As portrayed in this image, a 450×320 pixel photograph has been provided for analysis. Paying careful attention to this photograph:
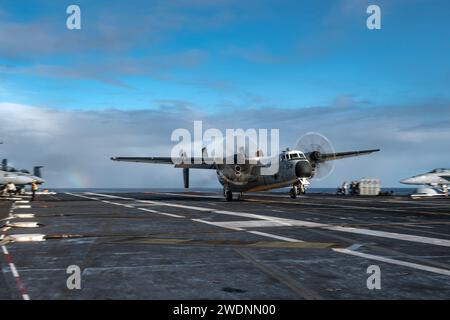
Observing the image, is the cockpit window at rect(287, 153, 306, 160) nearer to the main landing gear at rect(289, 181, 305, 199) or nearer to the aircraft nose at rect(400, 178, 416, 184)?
the main landing gear at rect(289, 181, 305, 199)

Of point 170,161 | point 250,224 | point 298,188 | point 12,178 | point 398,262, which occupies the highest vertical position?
point 170,161

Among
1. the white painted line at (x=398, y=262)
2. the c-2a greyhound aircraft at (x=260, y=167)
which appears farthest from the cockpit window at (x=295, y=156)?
the white painted line at (x=398, y=262)

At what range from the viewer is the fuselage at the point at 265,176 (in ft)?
128

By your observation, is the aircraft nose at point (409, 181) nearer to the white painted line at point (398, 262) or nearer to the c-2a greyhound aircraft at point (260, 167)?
the c-2a greyhound aircraft at point (260, 167)

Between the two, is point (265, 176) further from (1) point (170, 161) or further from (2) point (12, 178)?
(2) point (12, 178)

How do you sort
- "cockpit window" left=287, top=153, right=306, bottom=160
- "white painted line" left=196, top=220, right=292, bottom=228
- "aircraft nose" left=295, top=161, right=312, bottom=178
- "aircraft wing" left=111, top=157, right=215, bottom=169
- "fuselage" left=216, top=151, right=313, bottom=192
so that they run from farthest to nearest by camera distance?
1. "aircraft wing" left=111, top=157, right=215, bottom=169
2. "cockpit window" left=287, top=153, right=306, bottom=160
3. "fuselage" left=216, top=151, right=313, bottom=192
4. "aircraft nose" left=295, top=161, right=312, bottom=178
5. "white painted line" left=196, top=220, right=292, bottom=228

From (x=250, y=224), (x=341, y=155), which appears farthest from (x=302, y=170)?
(x=250, y=224)

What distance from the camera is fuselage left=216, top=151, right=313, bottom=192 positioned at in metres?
39.1

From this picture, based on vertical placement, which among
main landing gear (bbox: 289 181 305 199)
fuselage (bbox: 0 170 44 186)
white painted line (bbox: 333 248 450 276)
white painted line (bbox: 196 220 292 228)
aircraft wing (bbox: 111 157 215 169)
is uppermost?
aircraft wing (bbox: 111 157 215 169)

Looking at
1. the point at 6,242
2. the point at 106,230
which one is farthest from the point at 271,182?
the point at 6,242

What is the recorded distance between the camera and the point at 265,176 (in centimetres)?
4197

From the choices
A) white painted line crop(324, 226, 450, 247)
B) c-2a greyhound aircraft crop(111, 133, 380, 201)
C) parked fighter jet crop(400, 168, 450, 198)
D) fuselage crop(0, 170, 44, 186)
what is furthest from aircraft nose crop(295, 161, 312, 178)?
fuselage crop(0, 170, 44, 186)
